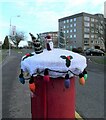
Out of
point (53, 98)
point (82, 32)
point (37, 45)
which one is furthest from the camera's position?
point (82, 32)

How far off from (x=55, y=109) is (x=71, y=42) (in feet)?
389

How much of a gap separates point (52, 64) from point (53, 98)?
51 centimetres

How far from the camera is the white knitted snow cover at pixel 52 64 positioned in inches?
144

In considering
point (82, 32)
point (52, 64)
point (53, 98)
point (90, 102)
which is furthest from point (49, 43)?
point (82, 32)

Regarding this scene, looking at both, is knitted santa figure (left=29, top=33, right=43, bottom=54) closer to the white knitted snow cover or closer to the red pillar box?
the white knitted snow cover

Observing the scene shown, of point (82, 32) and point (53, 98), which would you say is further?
point (82, 32)

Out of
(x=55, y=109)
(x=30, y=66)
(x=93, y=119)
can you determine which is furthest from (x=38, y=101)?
(x=93, y=119)

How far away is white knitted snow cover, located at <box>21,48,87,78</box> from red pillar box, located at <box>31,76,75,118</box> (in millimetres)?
161

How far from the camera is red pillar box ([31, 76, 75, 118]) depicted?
3.82 metres

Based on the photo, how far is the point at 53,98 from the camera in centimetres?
384

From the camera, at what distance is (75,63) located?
12.4 ft

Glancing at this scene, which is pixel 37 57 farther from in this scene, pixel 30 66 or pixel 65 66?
pixel 65 66

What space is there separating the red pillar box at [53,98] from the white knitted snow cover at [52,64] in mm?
161

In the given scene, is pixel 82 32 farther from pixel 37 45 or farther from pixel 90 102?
pixel 37 45
